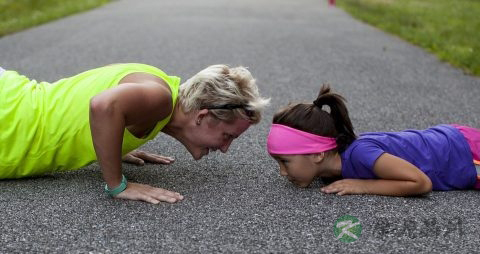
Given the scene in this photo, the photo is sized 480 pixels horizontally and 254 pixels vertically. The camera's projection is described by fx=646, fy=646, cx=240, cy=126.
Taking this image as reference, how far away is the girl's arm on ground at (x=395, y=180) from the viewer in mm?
3246

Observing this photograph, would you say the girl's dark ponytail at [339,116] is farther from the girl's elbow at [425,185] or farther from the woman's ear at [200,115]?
the woman's ear at [200,115]

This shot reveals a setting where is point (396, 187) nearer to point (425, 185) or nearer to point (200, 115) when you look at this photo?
point (425, 185)

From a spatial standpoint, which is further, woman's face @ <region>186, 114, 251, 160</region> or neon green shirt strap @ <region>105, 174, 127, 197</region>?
woman's face @ <region>186, 114, 251, 160</region>

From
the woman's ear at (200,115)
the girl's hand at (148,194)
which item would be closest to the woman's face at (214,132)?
the woman's ear at (200,115)

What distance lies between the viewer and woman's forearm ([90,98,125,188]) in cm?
298

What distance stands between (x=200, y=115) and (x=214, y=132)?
12cm

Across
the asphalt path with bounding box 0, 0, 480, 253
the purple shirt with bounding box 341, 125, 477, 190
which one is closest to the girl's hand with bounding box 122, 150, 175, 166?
the asphalt path with bounding box 0, 0, 480, 253

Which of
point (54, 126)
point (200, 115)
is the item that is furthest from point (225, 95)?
point (54, 126)

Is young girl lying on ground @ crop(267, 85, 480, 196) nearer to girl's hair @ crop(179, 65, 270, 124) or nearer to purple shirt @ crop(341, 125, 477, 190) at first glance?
purple shirt @ crop(341, 125, 477, 190)

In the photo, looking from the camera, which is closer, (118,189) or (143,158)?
(118,189)

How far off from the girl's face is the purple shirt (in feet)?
0.60

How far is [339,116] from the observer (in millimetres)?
3447

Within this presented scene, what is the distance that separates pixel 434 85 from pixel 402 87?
39 centimetres

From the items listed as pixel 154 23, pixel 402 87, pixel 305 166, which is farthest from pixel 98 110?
pixel 154 23
